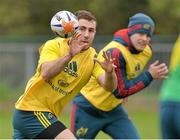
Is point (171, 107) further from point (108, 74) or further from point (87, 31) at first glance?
point (87, 31)

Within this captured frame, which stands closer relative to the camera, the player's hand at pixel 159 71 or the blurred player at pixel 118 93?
the player's hand at pixel 159 71

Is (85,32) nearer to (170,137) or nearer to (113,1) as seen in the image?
(170,137)

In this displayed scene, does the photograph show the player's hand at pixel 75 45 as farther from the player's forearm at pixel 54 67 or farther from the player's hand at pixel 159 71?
the player's hand at pixel 159 71

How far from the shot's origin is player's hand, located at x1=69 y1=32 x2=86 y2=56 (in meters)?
8.09

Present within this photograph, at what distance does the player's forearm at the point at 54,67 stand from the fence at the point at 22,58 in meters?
14.9

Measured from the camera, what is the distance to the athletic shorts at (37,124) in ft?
27.7

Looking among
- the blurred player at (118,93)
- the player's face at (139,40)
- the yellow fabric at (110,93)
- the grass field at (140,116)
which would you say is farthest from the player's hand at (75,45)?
the grass field at (140,116)

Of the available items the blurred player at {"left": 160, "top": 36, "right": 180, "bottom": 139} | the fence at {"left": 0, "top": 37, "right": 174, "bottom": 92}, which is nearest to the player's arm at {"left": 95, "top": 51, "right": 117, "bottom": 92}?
the blurred player at {"left": 160, "top": 36, "right": 180, "bottom": 139}

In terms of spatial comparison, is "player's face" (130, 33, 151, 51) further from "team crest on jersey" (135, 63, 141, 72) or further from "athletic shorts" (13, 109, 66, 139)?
"athletic shorts" (13, 109, 66, 139)

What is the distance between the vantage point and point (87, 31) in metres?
8.70

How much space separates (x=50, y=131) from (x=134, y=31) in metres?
2.31

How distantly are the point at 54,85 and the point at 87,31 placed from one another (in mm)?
724

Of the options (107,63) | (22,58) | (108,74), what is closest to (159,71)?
(108,74)

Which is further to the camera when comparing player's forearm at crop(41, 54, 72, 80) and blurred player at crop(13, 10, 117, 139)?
blurred player at crop(13, 10, 117, 139)
